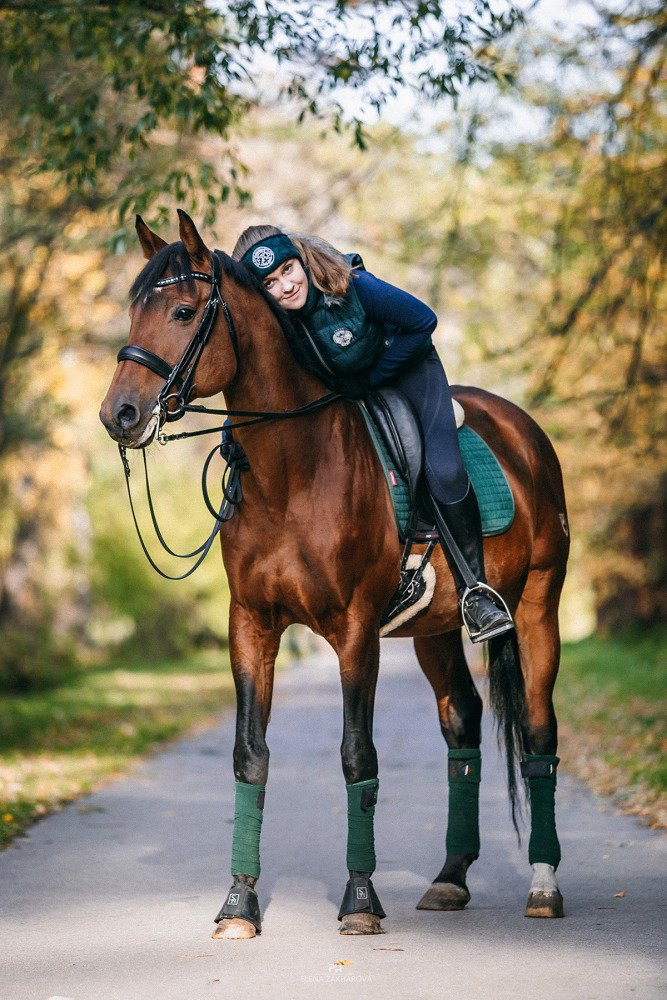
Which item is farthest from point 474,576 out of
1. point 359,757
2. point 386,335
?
point 386,335

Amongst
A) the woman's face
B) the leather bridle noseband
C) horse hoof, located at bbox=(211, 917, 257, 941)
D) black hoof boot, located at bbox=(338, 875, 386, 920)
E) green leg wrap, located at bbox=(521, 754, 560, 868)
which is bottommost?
horse hoof, located at bbox=(211, 917, 257, 941)

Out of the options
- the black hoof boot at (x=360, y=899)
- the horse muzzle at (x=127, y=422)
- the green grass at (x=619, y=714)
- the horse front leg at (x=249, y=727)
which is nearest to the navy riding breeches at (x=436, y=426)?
the horse front leg at (x=249, y=727)

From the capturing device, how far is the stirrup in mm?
5562

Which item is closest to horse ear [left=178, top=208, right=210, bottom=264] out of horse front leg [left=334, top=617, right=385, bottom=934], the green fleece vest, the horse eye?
the horse eye

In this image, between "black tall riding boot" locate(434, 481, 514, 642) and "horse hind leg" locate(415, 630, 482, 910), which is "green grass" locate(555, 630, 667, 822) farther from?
"black tall riding boot" locate(434, 481, 514, 642)

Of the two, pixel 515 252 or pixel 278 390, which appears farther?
pixel 515 252

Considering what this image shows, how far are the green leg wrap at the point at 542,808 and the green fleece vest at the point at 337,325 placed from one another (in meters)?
2.28

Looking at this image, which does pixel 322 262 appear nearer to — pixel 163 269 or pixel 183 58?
pixel 163 269

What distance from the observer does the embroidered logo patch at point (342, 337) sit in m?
5.35

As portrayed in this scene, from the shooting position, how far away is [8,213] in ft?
46.9

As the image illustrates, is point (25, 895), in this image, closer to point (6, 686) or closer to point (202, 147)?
point (202, 147)

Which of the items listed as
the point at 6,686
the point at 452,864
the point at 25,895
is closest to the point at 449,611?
the point at 452,864

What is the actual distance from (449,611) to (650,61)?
377 inches

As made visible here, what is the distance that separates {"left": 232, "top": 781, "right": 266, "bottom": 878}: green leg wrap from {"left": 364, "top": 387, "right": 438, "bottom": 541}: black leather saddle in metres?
1.39
